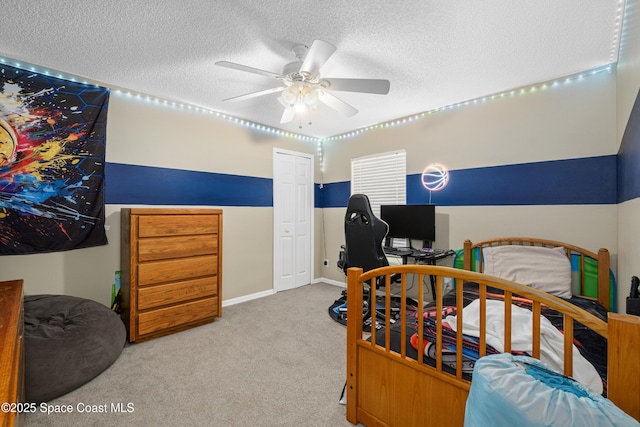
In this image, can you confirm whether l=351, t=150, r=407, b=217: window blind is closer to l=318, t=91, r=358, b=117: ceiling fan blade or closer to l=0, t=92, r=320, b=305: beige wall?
l=0, t=92, r=320, b=305: beige wall

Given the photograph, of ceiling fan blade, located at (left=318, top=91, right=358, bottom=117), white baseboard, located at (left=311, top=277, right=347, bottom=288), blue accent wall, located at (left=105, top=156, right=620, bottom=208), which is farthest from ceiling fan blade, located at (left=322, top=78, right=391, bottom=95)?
white baseboard, located at (left=311, top=277, right=347, bottom=288)

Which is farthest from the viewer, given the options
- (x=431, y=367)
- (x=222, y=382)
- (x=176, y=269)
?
(x=176, y=269)

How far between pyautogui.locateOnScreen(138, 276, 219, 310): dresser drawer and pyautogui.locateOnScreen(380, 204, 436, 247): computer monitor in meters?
2.25

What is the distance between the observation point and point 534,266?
2.55 meters

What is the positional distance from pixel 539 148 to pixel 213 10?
3.09 metres

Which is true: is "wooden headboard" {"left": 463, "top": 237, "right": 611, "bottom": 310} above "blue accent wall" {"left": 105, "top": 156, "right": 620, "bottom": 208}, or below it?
below

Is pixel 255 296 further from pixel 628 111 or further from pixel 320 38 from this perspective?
pixel 628 111

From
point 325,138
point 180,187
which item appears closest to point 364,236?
point 180,187

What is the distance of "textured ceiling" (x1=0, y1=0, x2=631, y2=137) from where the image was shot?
5.88 ft

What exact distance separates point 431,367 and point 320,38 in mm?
2196

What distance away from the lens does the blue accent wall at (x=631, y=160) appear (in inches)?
60.7

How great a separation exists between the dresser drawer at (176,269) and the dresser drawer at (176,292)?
0.18 feet

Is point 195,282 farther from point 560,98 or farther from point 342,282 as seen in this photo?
point 560,98

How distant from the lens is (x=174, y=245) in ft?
9.48
